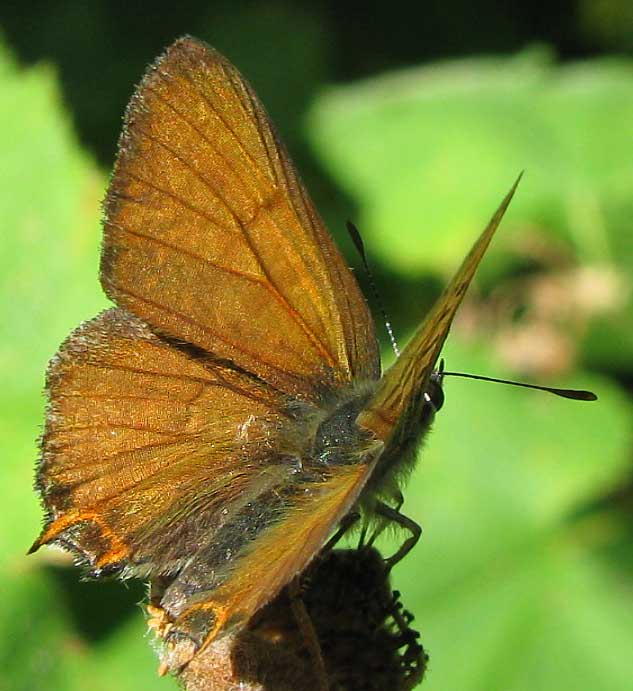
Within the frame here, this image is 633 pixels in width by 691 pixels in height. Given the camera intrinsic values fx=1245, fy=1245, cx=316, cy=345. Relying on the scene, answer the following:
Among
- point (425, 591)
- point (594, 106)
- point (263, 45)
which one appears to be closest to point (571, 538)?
point (425, 591)

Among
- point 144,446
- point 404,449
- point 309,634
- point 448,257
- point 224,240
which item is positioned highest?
point 224,240

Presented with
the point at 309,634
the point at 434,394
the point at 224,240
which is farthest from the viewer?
the point at 224,240

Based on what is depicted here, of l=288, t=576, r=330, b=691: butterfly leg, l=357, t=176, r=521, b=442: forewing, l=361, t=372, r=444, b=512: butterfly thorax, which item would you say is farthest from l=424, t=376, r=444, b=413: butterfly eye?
l=288, t=576, r=330, b=691: butterfly leg

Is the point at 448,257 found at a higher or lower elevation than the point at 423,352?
lower

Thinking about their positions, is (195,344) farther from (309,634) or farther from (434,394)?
(309,634)

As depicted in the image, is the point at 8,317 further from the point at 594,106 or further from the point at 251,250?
the point at 594,106

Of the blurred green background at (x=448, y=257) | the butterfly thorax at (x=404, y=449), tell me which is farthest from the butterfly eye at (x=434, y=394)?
the blurred green background at (x=448, y=257)

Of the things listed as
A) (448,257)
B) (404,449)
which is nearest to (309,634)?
(404,449)

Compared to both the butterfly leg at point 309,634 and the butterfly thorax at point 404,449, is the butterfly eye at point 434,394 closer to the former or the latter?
the butterfly thorax at point 404,449
